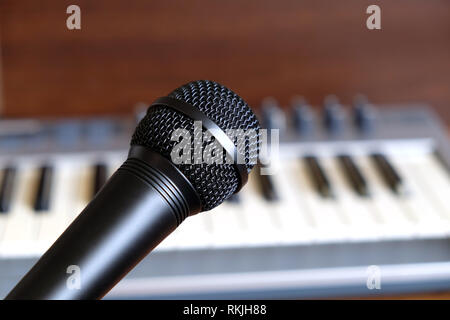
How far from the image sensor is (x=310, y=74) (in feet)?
4.13

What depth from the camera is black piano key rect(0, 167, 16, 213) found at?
1.02 metres

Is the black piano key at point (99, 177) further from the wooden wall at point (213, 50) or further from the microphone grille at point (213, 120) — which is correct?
the microphone grille at point (213, 120)

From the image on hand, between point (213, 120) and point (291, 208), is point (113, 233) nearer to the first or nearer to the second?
point (213, 120)

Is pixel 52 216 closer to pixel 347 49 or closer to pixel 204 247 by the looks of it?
pixel 204 247

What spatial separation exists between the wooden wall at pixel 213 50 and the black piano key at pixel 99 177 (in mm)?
165

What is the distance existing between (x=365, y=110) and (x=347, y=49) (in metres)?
0.15

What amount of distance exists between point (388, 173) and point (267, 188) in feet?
0.78

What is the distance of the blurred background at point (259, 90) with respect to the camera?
102cm

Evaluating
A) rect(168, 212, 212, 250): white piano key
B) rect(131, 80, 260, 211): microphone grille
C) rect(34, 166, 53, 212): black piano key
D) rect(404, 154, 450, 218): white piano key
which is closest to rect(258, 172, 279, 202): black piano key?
rect(168, 212, 212, 250): white piano key

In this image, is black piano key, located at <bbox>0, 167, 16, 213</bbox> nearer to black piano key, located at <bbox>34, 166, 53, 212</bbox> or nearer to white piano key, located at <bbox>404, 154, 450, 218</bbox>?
black piano key, located at <bbox>34, 166, 53, 212</bbox>

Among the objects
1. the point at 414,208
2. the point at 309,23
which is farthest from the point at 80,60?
the point at 414,208

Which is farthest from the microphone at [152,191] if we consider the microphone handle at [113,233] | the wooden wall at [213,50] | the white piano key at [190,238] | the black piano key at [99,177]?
the wooden wall at [213,50]

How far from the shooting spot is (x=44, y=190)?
1.05 meters
